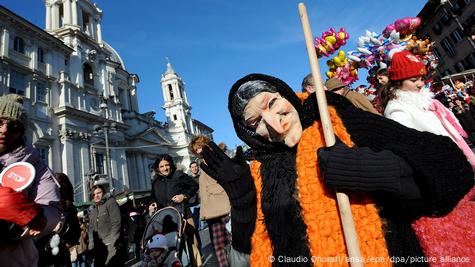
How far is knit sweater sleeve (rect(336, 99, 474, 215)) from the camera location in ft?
3.23

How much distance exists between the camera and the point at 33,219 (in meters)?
1.47

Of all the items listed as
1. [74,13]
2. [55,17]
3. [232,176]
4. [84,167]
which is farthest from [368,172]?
[55,17]

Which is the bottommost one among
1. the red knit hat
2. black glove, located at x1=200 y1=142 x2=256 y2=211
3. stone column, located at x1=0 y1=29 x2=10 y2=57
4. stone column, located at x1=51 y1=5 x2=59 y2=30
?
black glove, located at x1=200 y1=142 x2=256 y2=211

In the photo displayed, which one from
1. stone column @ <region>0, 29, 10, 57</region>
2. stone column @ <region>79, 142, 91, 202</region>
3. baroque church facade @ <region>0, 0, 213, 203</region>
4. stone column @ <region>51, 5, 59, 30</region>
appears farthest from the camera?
stone column @ <region>51, 5, 59, 30</region>

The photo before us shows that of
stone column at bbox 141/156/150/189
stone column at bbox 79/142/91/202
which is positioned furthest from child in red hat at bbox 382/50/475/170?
stone column at bbox 141/156/150/189

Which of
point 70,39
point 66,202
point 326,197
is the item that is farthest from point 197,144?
point 70,39

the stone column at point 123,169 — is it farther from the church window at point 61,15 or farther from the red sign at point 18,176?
the red sign at point 18,176

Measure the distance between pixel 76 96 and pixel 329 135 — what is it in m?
29.1

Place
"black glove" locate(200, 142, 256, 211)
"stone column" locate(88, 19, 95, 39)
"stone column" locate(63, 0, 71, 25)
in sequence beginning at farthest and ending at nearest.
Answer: "stone column" locate(88, 19, 95, 39), "stone column" locate(63, 0, 71, 25), "black glove" locate(200, 142, 256, 211)

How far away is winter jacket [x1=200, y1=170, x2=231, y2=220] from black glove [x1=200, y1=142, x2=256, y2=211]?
106 inches

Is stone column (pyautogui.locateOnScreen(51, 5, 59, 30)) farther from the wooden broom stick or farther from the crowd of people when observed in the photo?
the wooden broom stick

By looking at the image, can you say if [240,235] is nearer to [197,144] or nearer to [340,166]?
[340,166]

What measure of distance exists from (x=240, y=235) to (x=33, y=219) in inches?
43.3

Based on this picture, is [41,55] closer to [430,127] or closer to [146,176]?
[146,176]
